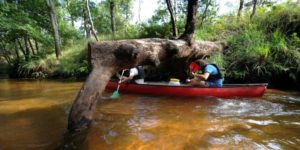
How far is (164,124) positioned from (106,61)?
156cm

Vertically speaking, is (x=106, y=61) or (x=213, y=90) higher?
(x=106, y=61)

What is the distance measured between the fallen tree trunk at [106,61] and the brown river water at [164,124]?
333mm

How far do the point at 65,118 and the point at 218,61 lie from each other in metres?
5.12

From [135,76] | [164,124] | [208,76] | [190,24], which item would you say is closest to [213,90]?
[208,76]

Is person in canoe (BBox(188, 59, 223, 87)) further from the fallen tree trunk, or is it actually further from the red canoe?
the fallen tree trunk

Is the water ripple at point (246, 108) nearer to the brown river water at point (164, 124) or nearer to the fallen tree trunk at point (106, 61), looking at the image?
the brown river water at point (164, 124)

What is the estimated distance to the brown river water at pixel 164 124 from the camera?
10.6 feet

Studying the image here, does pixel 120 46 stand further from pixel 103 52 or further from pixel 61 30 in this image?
pixel 61 30

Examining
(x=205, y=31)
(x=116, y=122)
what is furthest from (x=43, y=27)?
(x=116, y=122)

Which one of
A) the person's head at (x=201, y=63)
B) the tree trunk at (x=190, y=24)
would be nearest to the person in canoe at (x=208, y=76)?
the person's head at (x=201, y=63)

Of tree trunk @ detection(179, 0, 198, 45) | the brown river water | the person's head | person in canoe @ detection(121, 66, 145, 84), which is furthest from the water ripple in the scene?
person in canoe @ detection(121, 66, 145, 84)

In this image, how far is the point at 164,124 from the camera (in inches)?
163

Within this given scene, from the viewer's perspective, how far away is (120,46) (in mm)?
3639

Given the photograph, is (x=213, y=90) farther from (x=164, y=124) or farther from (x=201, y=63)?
(x=164, y=124)
